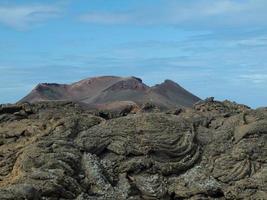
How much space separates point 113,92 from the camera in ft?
62.5

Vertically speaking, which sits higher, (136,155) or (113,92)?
(113,92)

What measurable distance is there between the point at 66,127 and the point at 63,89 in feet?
29.4

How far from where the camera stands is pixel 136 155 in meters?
11.0

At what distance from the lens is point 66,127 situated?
11.0 m

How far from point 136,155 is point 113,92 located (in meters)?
8.15

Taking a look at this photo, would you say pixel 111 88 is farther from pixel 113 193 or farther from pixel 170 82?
pixel 113 193

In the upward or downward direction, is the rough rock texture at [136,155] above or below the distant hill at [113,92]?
below

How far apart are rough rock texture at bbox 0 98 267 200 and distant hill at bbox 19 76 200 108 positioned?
20.3 ft

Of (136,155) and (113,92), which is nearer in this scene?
(136,155)

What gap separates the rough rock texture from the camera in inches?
409

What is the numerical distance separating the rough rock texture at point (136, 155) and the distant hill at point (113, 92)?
6.18 m

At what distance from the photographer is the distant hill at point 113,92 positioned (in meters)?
18.3

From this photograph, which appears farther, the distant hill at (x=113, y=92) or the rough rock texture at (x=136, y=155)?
the distant hill at (x=113, y=92)

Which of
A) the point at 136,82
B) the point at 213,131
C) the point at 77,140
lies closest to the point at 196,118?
the point at 213,131
